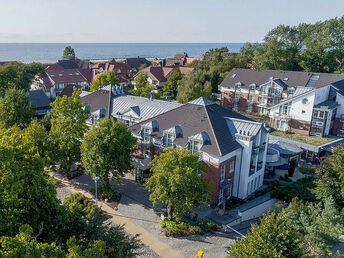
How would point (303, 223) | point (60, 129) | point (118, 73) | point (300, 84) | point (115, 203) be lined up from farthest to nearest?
point (118, 73), point (300, 84), point (60, 129), point (115, 203), point (303, 223)

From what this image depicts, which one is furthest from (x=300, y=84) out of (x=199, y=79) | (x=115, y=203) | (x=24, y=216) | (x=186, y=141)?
(x=24, y=216)

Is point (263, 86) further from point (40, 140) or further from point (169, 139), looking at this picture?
point (40, 140)

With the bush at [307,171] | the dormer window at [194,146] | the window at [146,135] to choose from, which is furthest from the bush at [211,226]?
the bush at [307,171]

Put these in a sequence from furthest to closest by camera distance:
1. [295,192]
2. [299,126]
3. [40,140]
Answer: [299,126] < [40,140] < [295,192]

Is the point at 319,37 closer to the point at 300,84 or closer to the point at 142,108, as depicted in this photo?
the point at 300,84

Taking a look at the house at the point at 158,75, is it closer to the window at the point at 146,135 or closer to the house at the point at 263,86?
the house at the point at 263,86

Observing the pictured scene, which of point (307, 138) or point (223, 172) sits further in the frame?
point (307, 138)

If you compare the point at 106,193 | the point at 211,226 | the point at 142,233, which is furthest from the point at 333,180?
the point at 106,193
